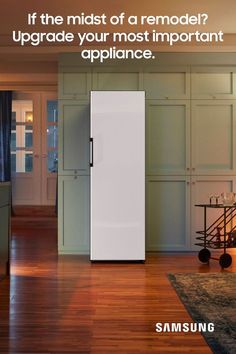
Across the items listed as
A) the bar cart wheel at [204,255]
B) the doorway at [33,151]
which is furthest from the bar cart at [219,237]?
the doorway at [33,151]

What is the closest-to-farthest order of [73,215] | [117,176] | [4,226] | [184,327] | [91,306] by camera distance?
[184,327]
[91,306]
[4,226]
[117,176]
[73,215]

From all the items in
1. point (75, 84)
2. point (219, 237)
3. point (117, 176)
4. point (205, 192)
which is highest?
point (75, 84)

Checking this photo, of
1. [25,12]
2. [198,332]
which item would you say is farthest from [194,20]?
[198,332]

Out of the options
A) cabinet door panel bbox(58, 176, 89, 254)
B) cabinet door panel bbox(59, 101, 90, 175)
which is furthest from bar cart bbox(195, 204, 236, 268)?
cabinet door panel bbox(59, 101, 90, 175)

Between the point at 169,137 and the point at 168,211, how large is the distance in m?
0.84

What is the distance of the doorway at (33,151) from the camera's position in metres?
9.82

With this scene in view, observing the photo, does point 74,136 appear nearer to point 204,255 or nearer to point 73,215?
point 73,215

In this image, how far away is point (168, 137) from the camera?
572 cm

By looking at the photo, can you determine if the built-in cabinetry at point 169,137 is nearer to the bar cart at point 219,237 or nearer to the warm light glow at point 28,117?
the bar cart at point 219,237

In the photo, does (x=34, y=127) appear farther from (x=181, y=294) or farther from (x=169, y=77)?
(x=181, y=294)

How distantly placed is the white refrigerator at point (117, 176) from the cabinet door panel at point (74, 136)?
1.86 feet

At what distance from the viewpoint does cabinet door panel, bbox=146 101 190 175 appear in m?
5.71

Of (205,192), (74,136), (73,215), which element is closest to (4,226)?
(73,215)

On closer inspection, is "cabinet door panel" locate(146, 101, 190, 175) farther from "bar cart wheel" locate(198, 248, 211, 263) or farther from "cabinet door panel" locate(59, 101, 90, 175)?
"bar cart wheel" locate(198, 248, 211, 263)
